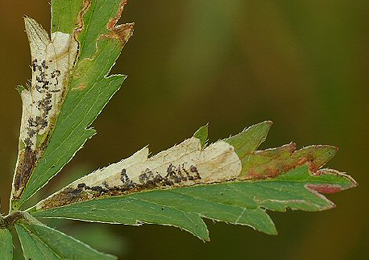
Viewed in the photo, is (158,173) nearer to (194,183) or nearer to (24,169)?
(194,183)

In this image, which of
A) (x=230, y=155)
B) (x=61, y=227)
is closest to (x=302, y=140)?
(x=61, y=227)

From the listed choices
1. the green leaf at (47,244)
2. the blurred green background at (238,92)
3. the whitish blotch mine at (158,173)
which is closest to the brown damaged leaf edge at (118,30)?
the whitish blotch mine at (158,173)

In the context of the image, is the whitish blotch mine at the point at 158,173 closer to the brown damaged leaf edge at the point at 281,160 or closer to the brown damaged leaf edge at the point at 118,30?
the brown damaged leaf edge at the point at 281,160

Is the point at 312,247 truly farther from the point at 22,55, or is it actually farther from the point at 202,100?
the point at 22,55

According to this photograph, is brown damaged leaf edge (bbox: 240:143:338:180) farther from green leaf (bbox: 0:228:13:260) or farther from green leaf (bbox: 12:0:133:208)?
green leaf (bbox: 0:228:13:260)

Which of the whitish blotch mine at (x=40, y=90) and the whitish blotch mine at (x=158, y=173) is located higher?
the whitish blotch mine at (x=40, y=90)

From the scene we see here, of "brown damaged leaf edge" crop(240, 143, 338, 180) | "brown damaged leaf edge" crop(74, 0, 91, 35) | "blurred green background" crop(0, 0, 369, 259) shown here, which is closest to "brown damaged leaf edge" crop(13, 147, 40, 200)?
"brown damaged leaf edge" crop(74, 0, 91, 35)

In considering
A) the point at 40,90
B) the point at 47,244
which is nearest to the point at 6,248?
the point at 47,244
